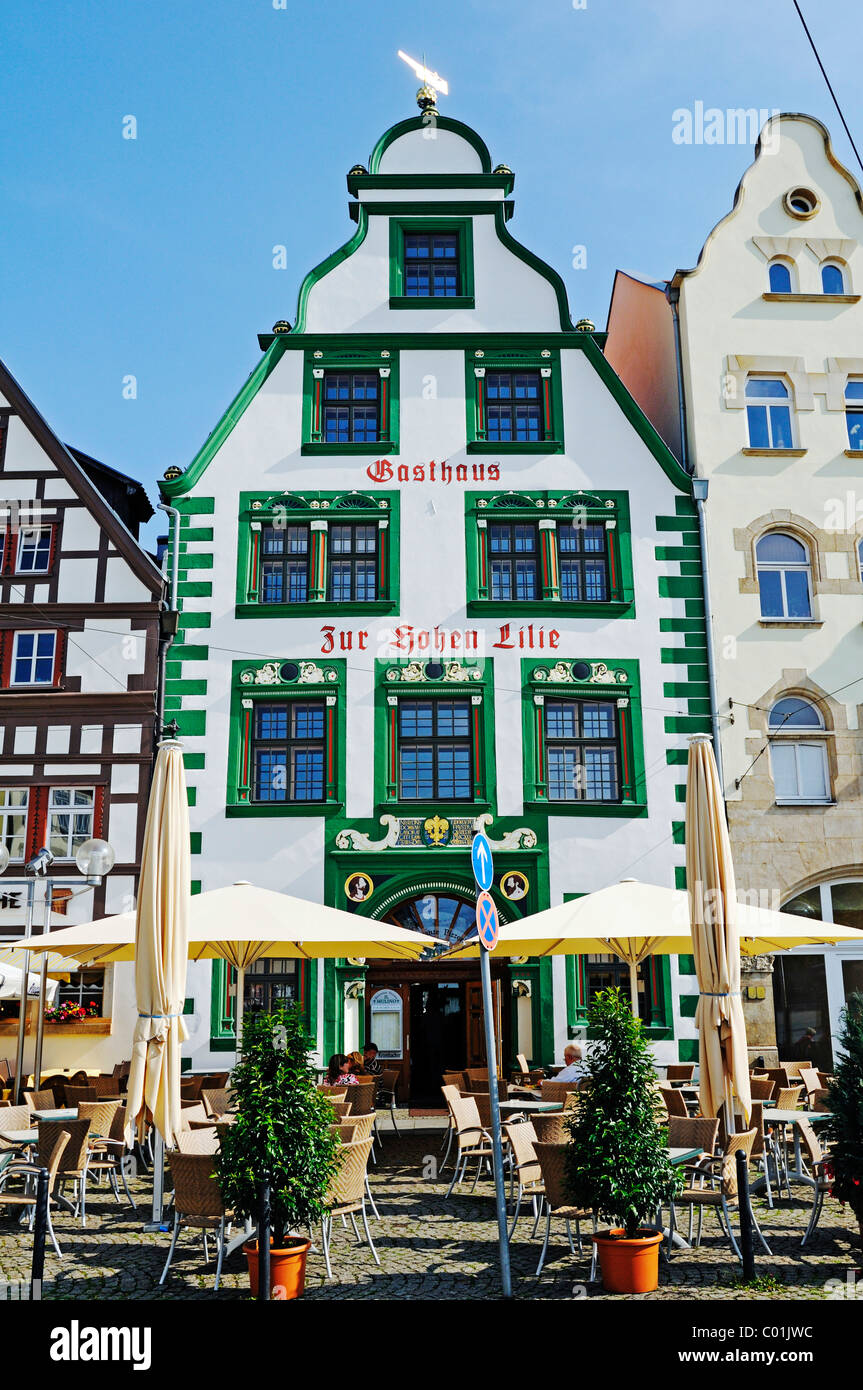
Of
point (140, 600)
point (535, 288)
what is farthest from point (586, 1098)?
point (535, 288)

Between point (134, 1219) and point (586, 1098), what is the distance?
516cm

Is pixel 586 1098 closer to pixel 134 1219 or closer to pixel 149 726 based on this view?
pixel 134 1219

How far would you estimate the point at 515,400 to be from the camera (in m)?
21.5

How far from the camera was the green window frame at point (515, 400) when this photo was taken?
69.1 feet

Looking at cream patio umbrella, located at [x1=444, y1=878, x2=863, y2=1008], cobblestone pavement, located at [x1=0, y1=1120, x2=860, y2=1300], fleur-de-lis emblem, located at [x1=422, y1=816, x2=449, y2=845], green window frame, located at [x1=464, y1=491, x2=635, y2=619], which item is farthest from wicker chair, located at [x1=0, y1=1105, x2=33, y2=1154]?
green window frame, located at [x1=464, y1=491, x2=635, y2=619]

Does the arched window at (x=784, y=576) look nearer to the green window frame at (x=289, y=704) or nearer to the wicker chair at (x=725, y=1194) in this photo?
the green window frame at (x=289, y=704)

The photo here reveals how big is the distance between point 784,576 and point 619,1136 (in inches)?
569

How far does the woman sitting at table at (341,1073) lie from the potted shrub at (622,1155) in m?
6.04

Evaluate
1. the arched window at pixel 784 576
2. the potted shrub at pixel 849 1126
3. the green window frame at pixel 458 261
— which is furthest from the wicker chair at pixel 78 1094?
the green window frame at pixel 458 261

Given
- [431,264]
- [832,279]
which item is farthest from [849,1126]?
[832,279]

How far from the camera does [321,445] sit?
20953 millimetres

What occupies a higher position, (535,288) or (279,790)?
(535,288)

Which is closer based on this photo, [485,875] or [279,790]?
[485,875]

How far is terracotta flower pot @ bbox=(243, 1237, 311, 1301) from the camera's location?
26.6ft
